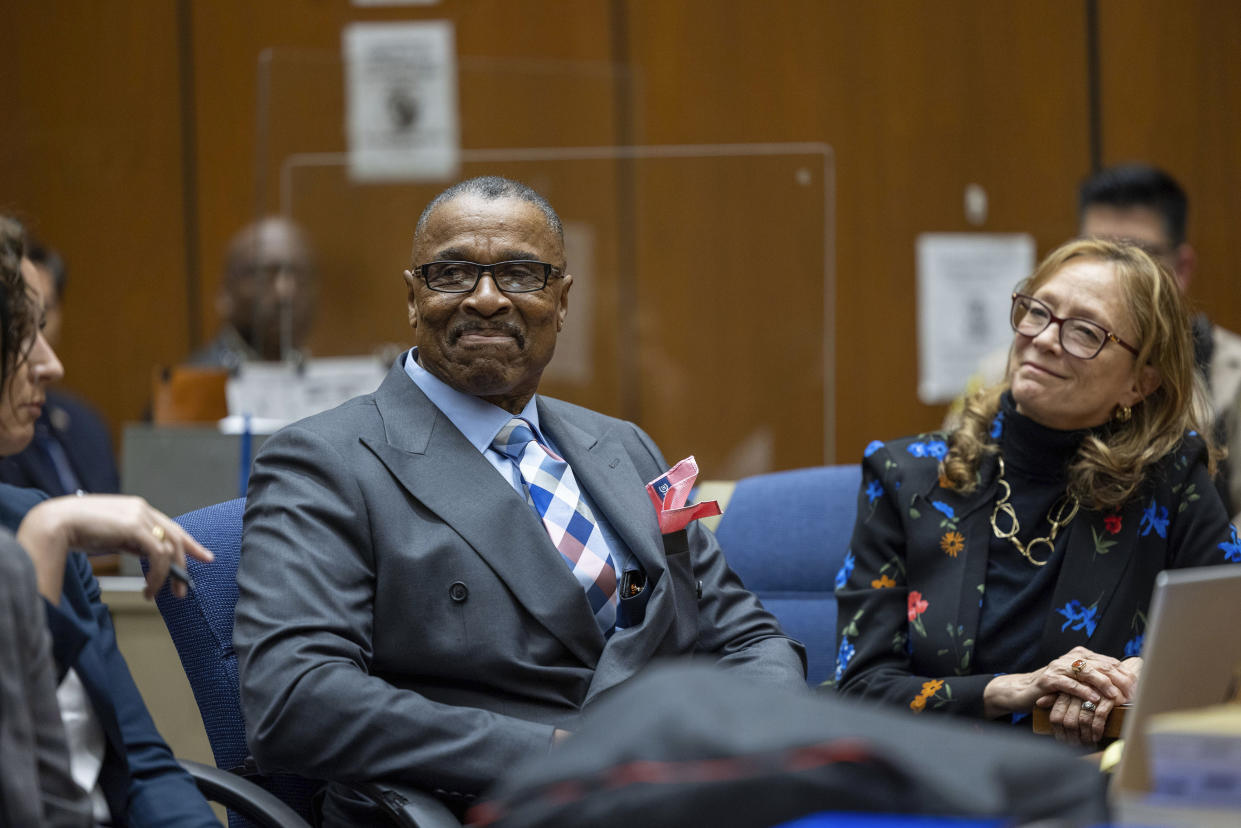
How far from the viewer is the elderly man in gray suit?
6.21ft

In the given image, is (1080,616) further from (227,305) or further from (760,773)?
(227,305)

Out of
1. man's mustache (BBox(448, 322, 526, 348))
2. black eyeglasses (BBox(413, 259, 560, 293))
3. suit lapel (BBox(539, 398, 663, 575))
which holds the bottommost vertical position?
suit lapel (BBox(539, 398, 663, 575))

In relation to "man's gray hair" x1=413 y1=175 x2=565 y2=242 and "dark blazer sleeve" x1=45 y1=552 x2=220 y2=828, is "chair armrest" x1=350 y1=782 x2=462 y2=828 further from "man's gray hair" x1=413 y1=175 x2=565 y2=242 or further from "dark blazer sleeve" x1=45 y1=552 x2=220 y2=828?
"man's gray hair" x1=413 y1=175 x2=565 y2=242

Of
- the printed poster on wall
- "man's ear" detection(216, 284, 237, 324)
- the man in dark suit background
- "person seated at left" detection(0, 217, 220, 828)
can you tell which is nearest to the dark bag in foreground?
"person seated at left" detection(0, 217, 220, 828)

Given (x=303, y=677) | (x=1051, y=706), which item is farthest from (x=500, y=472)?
(x=1051, y=706)

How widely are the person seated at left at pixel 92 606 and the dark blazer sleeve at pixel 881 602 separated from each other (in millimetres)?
1165

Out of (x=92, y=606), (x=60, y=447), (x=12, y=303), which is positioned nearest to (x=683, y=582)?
(x=92, y=606)

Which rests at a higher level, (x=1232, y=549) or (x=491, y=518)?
(x=491, y=518)

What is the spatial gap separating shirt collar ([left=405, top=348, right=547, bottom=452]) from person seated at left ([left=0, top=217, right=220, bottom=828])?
1.95 ft

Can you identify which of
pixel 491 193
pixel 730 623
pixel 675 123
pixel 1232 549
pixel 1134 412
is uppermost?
pixel 675 123

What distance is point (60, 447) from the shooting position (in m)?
3.82

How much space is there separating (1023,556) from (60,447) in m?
2.71

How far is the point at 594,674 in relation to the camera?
2131 millimetres

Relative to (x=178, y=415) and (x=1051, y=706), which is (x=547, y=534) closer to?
(x=1051, y=706)
